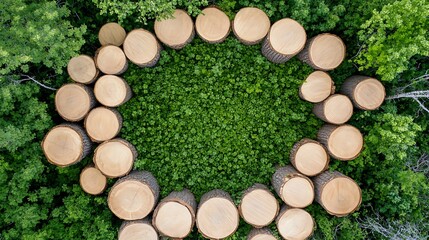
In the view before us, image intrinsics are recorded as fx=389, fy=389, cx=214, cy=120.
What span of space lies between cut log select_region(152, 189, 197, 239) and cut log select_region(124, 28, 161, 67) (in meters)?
3.02

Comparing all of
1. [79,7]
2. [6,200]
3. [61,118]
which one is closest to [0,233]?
[6,200]

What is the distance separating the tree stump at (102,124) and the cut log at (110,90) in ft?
0.62

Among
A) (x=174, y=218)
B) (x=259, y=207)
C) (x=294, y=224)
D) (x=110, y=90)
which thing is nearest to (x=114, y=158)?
(x=110, y=90)

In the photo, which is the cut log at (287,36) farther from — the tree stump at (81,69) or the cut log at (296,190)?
the tree stump at (81,69)

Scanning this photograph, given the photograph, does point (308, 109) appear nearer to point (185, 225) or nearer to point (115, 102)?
point (185, 225)

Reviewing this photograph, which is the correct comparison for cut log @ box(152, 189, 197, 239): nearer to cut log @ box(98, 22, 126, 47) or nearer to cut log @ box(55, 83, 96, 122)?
cut log @ box(55, 83, 96, 122)

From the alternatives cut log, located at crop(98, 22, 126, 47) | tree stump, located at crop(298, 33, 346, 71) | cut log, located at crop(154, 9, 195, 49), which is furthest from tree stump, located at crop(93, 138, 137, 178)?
tree stump, located at crop(298, 33, 346, 71)

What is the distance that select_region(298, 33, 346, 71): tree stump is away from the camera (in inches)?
321

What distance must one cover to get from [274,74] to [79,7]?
184 inches

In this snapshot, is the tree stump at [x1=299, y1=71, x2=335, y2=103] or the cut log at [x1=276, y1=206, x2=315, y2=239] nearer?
the cut log at [x1=276, y1=206, x2=315, y2=239]

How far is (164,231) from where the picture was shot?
8.05m

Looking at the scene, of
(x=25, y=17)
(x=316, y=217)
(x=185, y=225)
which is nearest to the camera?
(x=25, y=17)

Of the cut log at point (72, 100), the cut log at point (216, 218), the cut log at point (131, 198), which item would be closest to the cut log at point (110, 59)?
the cut log at point (72, 100)

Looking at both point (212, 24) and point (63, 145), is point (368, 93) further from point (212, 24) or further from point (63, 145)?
point (63, 145)
